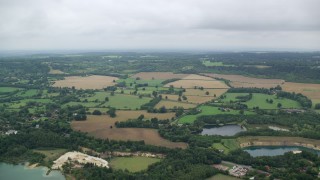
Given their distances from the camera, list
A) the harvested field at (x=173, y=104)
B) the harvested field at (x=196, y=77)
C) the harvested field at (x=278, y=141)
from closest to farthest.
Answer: the harvested field at (x=278, y=141) < the harvested field at (x=173, y=104) < the harvested field at (x=196, y=77)

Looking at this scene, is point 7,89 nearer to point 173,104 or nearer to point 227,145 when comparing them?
point 173,104

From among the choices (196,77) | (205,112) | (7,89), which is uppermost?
(196,77)

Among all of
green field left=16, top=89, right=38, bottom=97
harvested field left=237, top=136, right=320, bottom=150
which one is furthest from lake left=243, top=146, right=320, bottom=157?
green field left=16, top=89, right=38, bottom=97

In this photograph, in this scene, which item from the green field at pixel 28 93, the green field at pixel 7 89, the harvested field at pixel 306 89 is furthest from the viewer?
the green field at pixel 7 89

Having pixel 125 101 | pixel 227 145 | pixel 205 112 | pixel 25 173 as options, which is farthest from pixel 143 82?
pixel 25 173

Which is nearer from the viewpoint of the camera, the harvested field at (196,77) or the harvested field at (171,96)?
the harvested field at (171,96)

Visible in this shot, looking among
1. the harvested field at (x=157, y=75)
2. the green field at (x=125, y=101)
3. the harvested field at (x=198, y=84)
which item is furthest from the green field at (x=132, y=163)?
the harvested field at (x=157, y=75)

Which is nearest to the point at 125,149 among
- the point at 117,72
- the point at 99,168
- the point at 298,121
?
the point at 99,168

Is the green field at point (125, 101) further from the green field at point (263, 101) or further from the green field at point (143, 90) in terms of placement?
the green field at point (263, 101)
